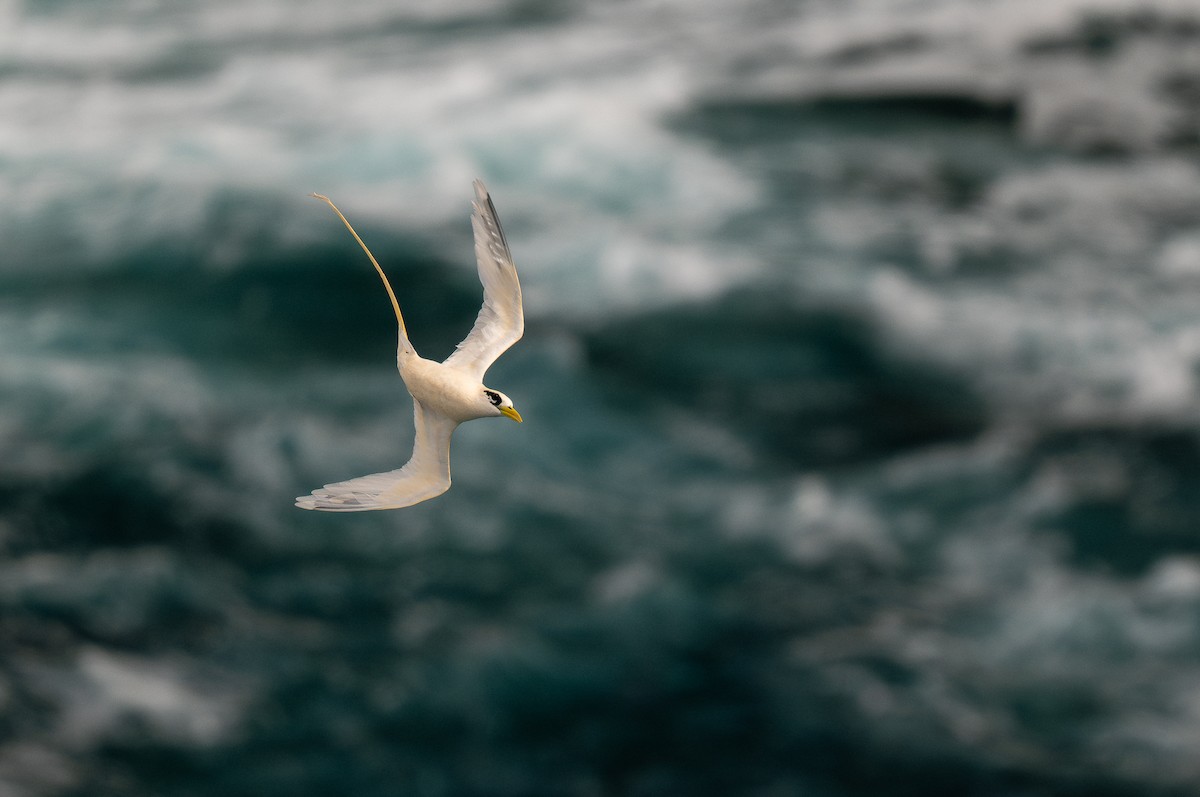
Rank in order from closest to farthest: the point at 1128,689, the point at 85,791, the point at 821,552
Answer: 1. the point at 85,791
2. the point at 1128,689
3. the point at 821,552

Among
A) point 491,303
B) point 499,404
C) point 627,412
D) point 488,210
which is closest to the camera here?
point 499,404

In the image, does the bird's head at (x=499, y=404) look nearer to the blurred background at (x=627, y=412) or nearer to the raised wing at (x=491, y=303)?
the raised wing at (x=491, y=303)

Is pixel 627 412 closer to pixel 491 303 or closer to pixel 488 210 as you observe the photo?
pixel 491 303

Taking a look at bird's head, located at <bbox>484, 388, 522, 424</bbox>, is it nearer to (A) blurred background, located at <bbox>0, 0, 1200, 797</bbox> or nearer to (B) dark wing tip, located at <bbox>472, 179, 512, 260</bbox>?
(B) dark wing tip, located at <bbox>472, 179, 512, 260</bbox>

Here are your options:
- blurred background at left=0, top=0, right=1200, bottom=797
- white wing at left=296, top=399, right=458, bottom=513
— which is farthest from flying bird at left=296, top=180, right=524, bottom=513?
blurred background at left=0, top=0, right=1200, bottom=797

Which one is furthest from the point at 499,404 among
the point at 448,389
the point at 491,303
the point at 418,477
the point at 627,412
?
the point at 627,412

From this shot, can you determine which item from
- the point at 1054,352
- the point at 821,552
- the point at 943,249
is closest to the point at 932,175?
the point at 943,249

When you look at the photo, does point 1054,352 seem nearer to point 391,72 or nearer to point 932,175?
point 932,175
